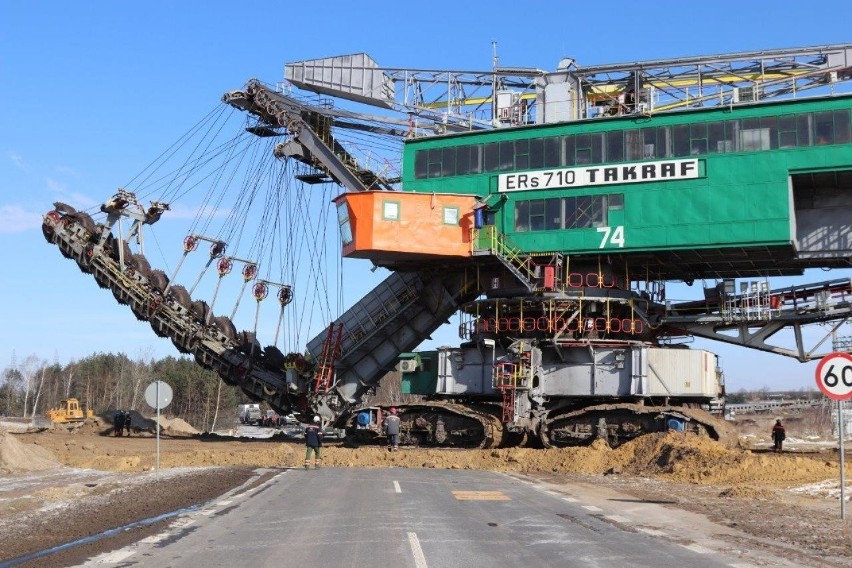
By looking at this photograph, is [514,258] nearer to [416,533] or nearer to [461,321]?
[461,321]

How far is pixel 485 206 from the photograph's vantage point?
33.3m

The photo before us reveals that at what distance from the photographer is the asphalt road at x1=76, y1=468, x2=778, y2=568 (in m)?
10.0

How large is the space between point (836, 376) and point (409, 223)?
20.1 meters

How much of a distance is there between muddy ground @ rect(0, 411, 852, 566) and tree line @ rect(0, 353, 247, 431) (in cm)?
6738

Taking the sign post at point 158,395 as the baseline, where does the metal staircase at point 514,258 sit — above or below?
above

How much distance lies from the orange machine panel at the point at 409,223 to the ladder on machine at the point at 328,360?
16.7ft

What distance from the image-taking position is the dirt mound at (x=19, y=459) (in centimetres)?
2522

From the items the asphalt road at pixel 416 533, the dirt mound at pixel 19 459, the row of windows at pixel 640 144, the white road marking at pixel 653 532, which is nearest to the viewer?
the asphalt road at pixel 416 533

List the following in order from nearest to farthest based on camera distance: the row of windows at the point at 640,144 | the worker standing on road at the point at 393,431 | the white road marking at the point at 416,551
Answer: the white road marking at the point at 416,551 → the row of windows at the point at 640,144 → the worker standing on road at the point at 393,431

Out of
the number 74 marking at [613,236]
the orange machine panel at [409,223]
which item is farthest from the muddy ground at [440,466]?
the orange machine panel at [409,223]

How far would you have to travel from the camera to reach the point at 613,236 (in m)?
31.5

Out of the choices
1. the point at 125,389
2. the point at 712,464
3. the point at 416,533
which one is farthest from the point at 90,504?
the point at 125,389

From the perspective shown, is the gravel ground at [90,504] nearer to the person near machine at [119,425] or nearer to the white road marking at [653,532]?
the white road marking at [653,532]

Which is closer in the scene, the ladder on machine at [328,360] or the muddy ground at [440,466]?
the muddy ground at [440,466]
